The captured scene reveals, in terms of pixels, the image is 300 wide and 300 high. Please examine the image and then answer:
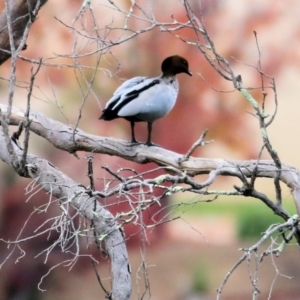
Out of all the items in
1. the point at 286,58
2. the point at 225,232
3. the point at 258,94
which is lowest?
the point at 225,232

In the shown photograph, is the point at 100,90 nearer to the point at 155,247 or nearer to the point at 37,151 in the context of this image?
the point at 37,151

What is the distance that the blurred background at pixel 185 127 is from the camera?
2174mm

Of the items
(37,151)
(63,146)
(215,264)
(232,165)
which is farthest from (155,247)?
(232,165)

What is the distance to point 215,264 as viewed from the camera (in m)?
2.23

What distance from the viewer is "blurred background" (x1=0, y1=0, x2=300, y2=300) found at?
7.13 ft

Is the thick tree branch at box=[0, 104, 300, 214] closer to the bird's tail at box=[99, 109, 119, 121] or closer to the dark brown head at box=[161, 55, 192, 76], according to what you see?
the bird's tail at box=[99, 109, 119, 121]

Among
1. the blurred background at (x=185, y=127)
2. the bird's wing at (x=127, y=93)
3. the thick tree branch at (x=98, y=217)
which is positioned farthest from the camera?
the blurred background at (x=185, y=127)

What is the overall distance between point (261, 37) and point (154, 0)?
0.43m

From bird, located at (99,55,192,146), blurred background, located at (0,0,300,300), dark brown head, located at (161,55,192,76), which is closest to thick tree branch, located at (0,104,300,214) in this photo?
bird, located at (99,55,192,146)

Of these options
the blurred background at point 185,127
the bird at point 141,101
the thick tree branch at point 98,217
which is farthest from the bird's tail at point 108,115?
the blurred background at point 185,127

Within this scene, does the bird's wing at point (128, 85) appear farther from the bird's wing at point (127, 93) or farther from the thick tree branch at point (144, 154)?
the thick tree branch at point (144, 154)

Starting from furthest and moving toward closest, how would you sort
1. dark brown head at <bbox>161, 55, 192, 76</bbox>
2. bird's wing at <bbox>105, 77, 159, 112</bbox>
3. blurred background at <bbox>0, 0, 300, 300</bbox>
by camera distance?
blurred background at <bbox>0, 0, 300, 300</bbox> → dark brown head at <bbox>161, 55, 192, 76</bbox> → bird's wing at <bbox>105, 77, 159, 112</bbox>

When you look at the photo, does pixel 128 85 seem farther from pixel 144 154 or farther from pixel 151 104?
pixel 144 154

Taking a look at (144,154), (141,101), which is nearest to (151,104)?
(141,101)
